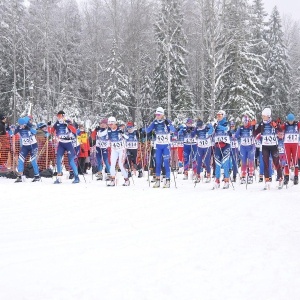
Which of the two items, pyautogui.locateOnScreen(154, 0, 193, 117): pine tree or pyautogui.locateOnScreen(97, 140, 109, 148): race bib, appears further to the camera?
→ pyautogui.locateOnScreen(154, 0, 193, 117): pine tree

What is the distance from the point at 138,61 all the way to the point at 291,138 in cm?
2914

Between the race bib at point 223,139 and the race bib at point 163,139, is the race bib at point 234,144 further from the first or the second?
the race bib at point 163,139

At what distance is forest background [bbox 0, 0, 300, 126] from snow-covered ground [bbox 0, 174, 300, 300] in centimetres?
2427

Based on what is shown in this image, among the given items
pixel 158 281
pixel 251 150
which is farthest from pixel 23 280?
pixel 251 150

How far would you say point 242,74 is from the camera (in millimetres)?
37031

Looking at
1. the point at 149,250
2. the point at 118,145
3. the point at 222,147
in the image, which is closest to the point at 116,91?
the point at 118,145

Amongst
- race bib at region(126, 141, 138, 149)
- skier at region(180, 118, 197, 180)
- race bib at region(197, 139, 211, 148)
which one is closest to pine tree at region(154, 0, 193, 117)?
skier at region(180, 118, 197, 180)

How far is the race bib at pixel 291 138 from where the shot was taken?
1233 cm

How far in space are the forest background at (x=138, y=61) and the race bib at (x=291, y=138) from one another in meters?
18.5

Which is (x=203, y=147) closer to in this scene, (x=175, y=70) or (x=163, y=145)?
(x=163, y=145)

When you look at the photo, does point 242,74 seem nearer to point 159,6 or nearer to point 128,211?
point 159,6

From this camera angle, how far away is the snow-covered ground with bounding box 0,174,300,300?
3.77m

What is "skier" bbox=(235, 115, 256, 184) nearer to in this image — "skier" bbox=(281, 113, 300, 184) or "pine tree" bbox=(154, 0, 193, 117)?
"skier" bbox=(281, 113, 300, 184)

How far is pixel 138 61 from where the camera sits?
39.9 meters
